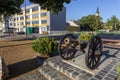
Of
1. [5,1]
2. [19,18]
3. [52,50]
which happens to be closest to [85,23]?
[19,18]

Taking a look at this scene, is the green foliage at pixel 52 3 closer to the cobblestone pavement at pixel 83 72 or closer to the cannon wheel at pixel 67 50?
the cannon wheel at pixel 67 50

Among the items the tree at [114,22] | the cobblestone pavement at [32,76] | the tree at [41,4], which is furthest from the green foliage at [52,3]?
the tree at [114,22]

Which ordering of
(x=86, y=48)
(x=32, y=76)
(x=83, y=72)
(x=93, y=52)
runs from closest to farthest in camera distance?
(x=86, y=48) → (x=83, y=72) → (x=93, y=52) → (x=32, y=76)

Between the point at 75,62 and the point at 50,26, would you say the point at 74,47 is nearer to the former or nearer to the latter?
the point at 75,62

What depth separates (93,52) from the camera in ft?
18.1

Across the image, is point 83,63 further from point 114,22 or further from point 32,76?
point 114,22

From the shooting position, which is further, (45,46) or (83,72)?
(45,46)

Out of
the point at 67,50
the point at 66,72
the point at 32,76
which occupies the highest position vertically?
the point at 67,50

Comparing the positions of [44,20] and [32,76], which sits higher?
[44,20]

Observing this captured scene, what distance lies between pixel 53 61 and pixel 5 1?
9637 mm

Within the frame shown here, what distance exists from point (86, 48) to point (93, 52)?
1.82 ft

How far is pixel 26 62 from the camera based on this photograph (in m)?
7.72

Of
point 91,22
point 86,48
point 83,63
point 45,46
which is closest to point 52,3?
point 45,46

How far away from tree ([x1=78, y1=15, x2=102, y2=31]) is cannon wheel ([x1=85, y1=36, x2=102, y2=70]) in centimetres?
→ 5147
